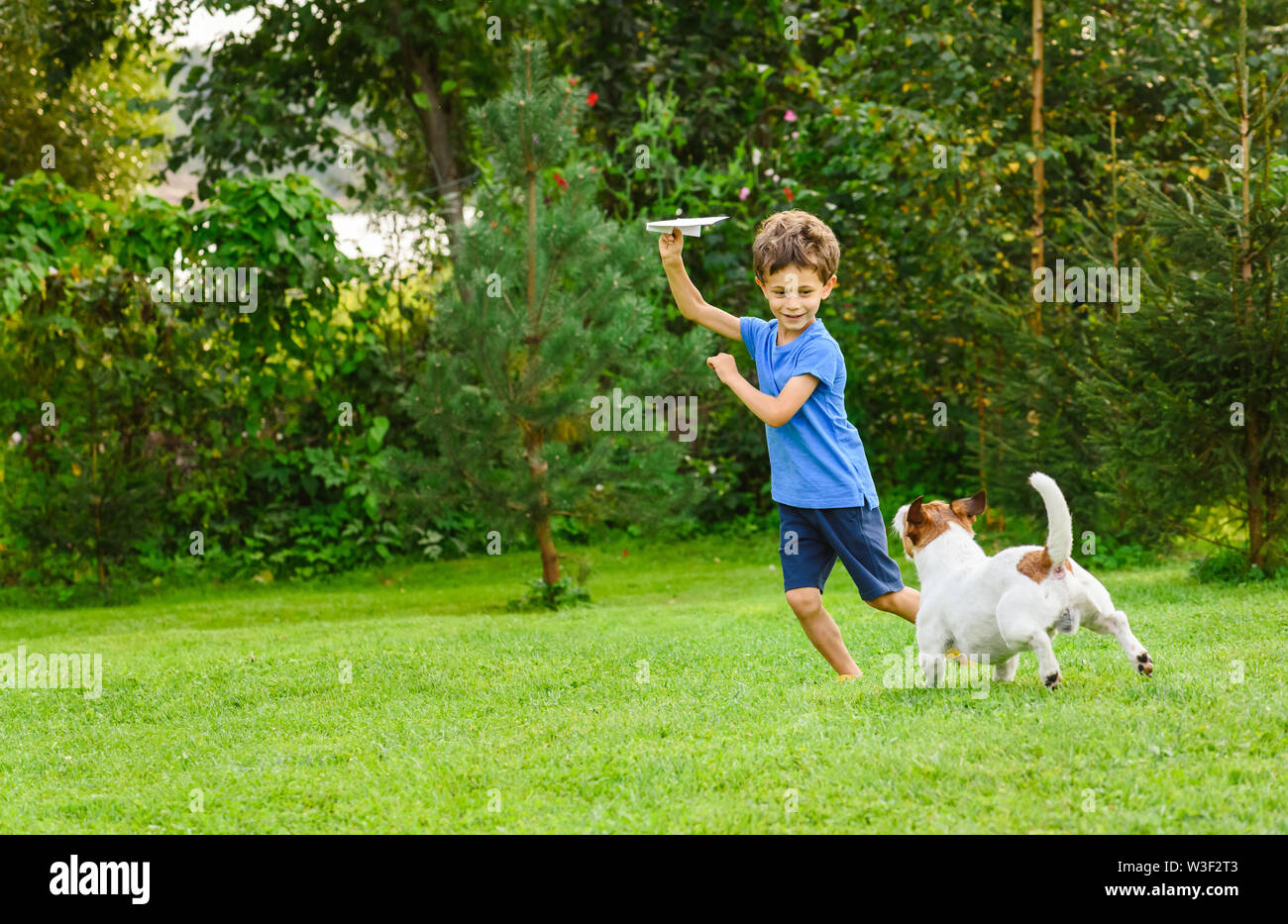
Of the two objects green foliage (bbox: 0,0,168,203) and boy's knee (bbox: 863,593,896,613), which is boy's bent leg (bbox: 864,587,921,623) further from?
green foliage (bbox: 0,0,168,203)

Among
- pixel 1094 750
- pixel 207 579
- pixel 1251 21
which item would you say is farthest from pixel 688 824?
pixel 1251 21

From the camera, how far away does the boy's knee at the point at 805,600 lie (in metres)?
4.66

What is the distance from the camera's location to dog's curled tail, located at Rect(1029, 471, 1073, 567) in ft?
12.9

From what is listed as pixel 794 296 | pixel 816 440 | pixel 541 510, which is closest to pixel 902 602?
pixel 816 440

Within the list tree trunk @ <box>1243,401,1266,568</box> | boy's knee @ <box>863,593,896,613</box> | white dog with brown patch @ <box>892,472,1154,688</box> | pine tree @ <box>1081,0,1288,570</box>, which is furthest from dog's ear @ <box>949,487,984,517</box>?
tree trunk @ <box>1243,401,1266,568</box>

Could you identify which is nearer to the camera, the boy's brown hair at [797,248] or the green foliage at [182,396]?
the boy's brown hair at [797,248]

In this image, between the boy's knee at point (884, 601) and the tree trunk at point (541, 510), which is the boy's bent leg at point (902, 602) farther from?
the tree trunk at point (541, 510)

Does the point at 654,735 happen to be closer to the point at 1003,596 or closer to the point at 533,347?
the point at 1003,596

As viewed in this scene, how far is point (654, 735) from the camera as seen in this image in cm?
442

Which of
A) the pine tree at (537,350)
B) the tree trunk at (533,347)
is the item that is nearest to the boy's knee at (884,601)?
the pine tree at (537,350)

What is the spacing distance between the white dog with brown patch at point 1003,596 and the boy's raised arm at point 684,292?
1.09 m

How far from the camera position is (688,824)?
3395 millimetres
